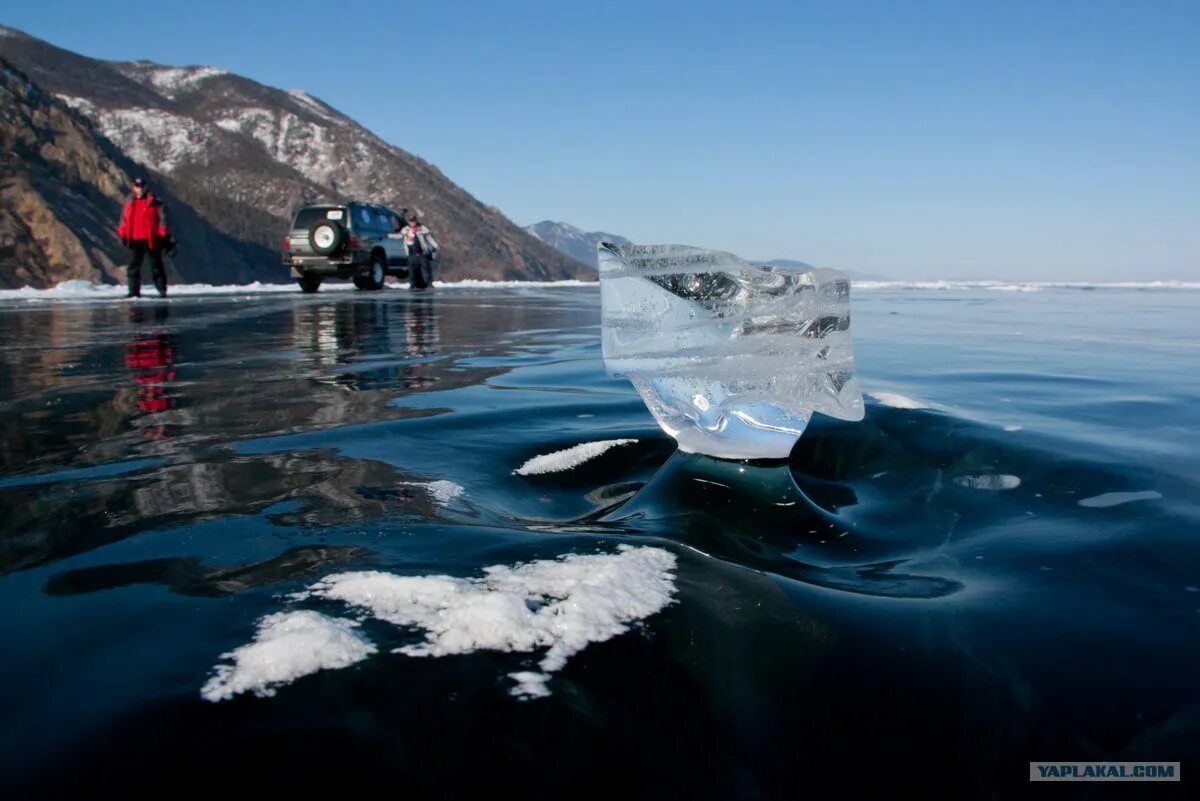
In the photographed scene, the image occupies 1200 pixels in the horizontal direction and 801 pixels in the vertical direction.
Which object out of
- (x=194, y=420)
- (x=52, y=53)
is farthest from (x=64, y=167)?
(x=52, y=53)

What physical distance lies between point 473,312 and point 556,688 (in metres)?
9.23

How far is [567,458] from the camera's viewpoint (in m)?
2.28

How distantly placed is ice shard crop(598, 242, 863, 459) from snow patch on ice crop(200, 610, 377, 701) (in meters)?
1.21

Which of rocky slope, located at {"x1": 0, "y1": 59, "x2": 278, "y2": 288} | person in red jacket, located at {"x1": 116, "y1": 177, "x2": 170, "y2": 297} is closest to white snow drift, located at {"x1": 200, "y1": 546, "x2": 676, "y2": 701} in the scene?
person in red jacket, located at {"x1": 116, "y1": 177, "x2": 170, "y2": 297}

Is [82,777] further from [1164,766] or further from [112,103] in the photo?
[112,103]

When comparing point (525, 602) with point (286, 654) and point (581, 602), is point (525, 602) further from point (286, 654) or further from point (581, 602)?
point (286, 654)

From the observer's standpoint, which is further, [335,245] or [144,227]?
[335,245]

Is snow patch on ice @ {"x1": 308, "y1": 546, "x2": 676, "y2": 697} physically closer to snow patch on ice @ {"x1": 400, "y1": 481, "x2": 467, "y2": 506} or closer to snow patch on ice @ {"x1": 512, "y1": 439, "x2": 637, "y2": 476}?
snow patch on ice @ {"x1": 400, "y1": 481, "x2": 467, "y2": 506}

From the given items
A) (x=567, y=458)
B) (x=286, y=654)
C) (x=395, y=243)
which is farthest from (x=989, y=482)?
(x=395, y=243)

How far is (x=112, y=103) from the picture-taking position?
75938 millimetres

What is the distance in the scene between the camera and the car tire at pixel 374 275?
16.6m

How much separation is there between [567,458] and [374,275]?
15.6m

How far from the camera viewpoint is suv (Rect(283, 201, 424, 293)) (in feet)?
50.6

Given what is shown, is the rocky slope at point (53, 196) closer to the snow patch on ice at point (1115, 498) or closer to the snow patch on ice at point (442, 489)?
the snow patch on ice at point (442, 489)
